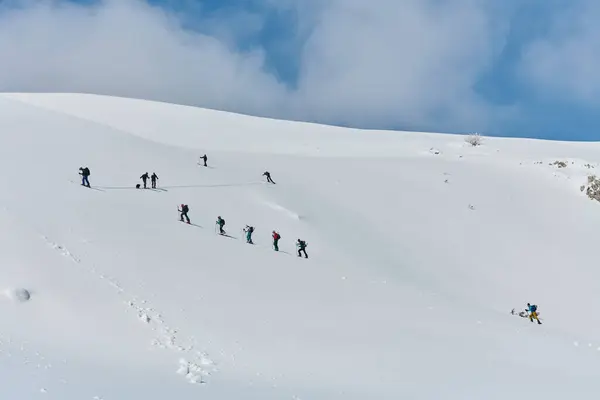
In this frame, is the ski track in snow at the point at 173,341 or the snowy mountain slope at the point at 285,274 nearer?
the ski track in snow at the point at 173,341

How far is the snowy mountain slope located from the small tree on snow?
27.9 ft

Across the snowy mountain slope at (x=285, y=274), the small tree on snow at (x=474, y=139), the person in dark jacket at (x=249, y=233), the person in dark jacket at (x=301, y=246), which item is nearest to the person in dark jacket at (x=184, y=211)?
the snowy mountain slope at (x=285, y=274)

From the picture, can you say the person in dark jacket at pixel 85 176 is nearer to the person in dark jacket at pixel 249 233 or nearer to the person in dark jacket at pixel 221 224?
the person in dark jacket at pixel 221 224

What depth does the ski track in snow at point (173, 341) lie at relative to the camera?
33.5 feet

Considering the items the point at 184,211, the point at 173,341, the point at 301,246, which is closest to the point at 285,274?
the point at 301,246

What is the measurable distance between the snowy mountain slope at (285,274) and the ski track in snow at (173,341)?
42 millimetres

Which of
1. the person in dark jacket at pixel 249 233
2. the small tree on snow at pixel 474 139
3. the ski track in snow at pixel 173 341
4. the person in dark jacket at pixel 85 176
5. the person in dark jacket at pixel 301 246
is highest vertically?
the small tree on snow at pixel 474 139

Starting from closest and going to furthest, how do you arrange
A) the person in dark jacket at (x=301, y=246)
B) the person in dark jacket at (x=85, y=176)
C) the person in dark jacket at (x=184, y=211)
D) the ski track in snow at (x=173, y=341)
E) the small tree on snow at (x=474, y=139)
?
the ski track in snow at (x=173, y=341), the person in dark jacket at (x=301, y=246), the person in dark jacket at (x=184, y=211), the person in dark jacket at (x=85, y=176), the small tree on snow at (x=474, y=139)

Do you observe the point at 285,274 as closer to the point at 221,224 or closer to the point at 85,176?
the point at 221,224

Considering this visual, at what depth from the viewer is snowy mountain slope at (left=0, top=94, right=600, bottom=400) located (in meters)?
10.8

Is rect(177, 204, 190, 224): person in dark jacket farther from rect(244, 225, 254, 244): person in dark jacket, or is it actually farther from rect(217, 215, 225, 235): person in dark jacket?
rect(244, 225, 254, 244): person in dark jacket

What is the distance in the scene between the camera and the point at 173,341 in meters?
11.4

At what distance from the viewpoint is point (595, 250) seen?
2733cm

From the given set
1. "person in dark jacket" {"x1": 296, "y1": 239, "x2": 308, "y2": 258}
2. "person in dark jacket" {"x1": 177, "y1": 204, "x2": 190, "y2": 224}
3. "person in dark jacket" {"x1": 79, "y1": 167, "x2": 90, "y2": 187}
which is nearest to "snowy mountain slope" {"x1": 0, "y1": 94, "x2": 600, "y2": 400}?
"person in dark jacket" {"x1": 177, "y1": 204, "x2": 190, "y2": 224}
